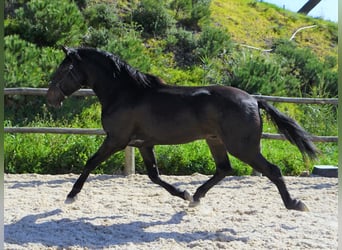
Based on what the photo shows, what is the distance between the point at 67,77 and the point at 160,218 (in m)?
1.44

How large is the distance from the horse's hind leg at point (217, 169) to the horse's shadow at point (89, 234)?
39cm

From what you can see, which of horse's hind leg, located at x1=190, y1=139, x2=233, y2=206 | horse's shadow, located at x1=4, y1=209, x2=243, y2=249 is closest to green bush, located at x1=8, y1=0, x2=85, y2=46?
horse's hind leg, located at x1=190, y1=139, x2=233, y2=206

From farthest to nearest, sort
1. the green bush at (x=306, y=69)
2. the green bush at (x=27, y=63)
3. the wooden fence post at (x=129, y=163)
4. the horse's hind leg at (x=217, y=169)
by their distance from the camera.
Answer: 1. the green bush at (x=306, y=69)
2. the green bush at (x=27, y=63)
3. the wooden fence post at (x=129, y=163)
4. the horse's hind leg at (x=217, y=169)

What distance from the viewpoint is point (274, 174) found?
4195 millimetres

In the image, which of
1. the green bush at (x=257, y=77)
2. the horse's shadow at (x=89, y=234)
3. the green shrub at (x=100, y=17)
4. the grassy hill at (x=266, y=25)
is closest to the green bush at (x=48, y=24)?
the green shrub at (x=100, y=17)

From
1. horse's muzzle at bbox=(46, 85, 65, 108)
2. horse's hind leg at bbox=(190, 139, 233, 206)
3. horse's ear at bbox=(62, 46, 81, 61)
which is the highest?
horse's ear at bbox=(62, 46, 81, 61)

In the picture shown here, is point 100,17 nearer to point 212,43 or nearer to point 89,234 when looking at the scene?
point 212,43

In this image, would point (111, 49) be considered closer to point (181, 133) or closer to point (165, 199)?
point (165, 199)

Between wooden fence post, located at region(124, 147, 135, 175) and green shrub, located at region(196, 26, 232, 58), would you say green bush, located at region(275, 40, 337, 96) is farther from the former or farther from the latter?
wooden fence post, located at region(124, 147, 135, 175)

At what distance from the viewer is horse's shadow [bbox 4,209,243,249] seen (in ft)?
12.3

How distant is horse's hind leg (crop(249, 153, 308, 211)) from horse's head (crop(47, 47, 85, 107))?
1.66m

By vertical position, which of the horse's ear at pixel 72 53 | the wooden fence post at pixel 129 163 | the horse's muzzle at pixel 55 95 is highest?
the horse's ear at pixel 72 53

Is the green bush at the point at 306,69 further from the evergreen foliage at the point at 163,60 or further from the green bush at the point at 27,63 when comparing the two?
the green bush at the point at 27,63

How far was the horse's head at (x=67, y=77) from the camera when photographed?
15.0 feet
